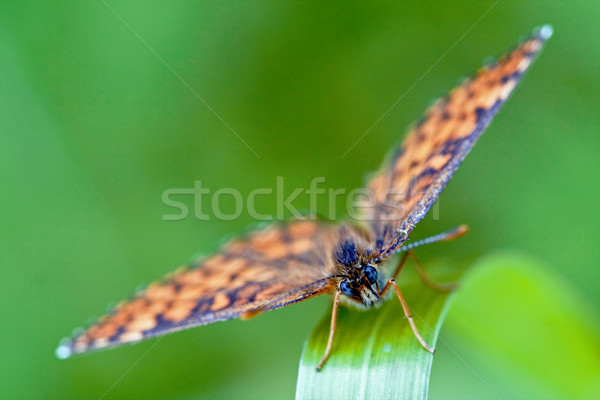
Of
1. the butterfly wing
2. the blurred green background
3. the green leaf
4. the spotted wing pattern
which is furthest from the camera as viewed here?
the blurred green background

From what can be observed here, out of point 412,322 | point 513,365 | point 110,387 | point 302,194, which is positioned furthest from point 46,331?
point 513,365

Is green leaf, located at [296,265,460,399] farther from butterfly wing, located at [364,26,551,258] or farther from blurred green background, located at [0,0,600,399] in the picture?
blurred green background, located at [0,0,600,399]

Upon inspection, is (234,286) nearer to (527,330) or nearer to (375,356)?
(375,356)

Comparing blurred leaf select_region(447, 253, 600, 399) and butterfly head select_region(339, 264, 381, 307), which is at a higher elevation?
butterfly head select_region(339, 264, 381, 307)

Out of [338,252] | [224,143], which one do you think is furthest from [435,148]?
[224,143]

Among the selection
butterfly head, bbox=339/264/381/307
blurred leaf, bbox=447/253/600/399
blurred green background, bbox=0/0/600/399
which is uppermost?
blurred green background, bbox=0/0/600/399

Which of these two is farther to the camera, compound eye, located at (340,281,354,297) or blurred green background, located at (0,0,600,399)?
blurred green background, located at (0,0,600,399)

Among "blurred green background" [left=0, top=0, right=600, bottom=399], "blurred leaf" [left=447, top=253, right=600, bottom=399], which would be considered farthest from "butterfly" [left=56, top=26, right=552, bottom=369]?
"blurred green background" [left=0, top=0, right=600, bottom=399]
